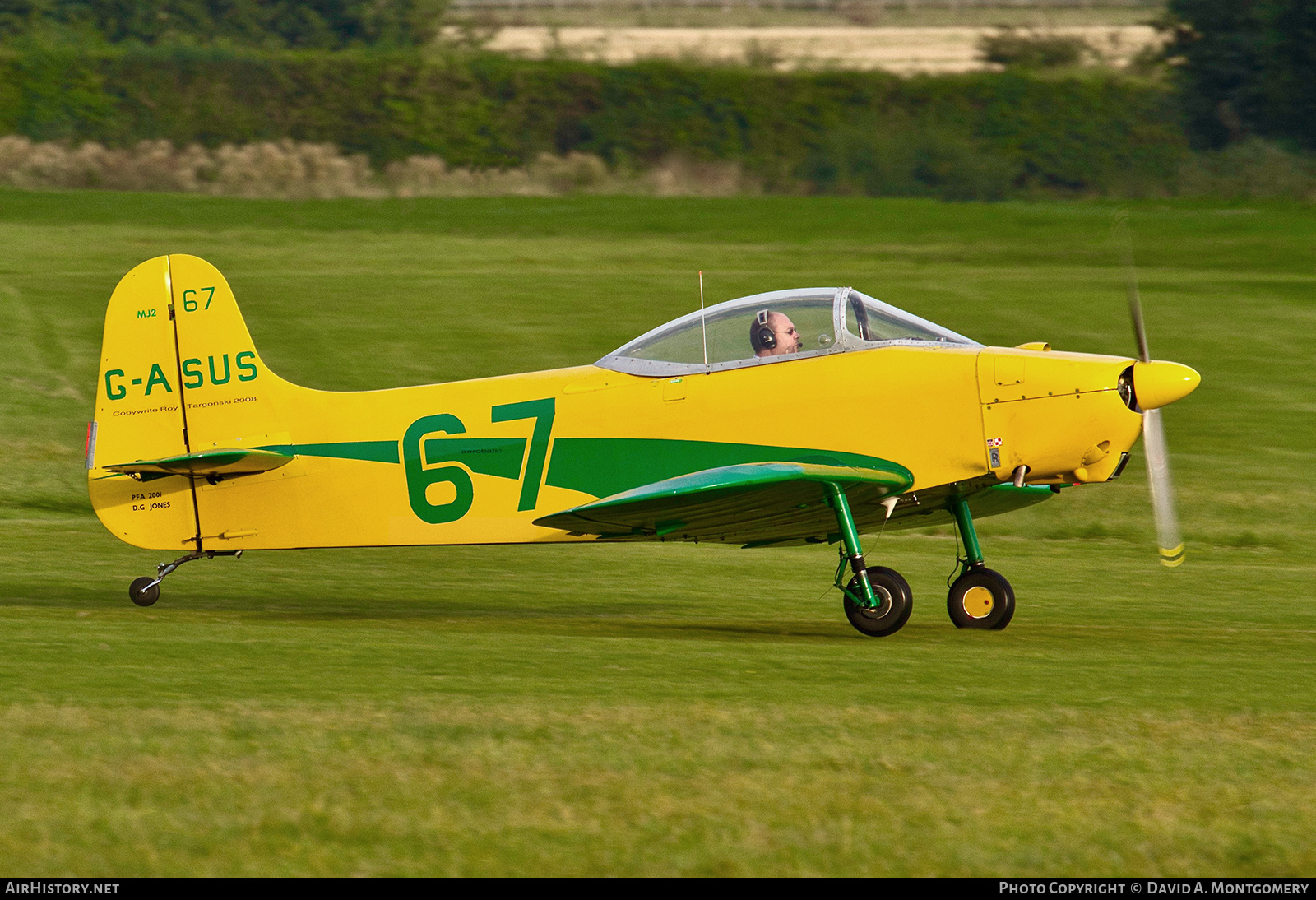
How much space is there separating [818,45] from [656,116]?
171 inches

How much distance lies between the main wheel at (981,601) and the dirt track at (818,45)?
2723 cm

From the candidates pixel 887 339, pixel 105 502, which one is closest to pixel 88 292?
pixel 105 502

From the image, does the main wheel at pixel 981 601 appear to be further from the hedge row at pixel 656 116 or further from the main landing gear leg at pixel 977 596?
the hedge row at pixel 656 116

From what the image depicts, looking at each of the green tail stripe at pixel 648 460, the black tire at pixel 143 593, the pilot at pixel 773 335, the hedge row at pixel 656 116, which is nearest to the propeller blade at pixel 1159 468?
the green tail stripe at pixel 648 460

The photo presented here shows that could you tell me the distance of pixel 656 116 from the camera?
36469 mm

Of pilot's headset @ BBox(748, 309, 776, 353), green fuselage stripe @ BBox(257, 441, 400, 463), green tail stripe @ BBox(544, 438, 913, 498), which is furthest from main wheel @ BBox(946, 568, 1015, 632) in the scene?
green fuselage stripe @ BBox(257, 441, 400, 463)

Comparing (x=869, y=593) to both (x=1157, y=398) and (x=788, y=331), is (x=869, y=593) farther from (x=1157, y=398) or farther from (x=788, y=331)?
(x=1157, y=398)

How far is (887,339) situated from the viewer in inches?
360

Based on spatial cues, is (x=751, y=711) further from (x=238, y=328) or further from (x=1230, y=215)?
(x=1230, y=215)

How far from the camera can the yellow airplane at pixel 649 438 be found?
8.77 meters

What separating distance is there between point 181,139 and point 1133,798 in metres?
36.8

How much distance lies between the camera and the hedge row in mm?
35688

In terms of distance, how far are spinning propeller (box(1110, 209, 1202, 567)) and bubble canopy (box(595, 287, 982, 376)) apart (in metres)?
1.02

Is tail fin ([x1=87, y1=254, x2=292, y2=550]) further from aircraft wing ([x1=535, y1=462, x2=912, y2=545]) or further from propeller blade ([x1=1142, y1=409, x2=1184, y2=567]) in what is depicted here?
propeller blade ([x1=1142, y1=409, x2=1184, y2=567])
